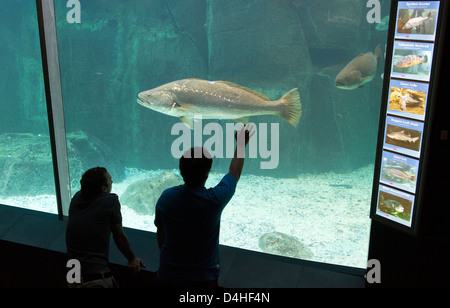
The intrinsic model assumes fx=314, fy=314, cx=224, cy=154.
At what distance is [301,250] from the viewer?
3771mm

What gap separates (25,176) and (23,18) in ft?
11.8

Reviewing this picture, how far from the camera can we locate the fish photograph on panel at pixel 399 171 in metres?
2.30

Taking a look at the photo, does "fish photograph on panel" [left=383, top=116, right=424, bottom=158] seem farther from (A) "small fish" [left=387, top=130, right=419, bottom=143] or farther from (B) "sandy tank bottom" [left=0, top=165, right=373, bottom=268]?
(B) "sandy tank bottom" [left=0, top=165, right=373, bottom=268]

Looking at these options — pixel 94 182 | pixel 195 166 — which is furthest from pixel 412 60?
pixel 94 182

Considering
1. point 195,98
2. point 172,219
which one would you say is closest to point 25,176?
point 195,98

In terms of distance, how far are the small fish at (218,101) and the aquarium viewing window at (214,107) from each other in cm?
1

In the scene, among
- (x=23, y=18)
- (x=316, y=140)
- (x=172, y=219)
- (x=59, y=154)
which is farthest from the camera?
(x=316, y=140)

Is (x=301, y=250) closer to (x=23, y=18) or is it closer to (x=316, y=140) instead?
(x=316, y=140)

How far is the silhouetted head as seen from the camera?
7.00 feet

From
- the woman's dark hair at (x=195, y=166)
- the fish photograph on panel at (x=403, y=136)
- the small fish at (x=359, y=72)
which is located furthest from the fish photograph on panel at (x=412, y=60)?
the small fish at (x=359, y=72)

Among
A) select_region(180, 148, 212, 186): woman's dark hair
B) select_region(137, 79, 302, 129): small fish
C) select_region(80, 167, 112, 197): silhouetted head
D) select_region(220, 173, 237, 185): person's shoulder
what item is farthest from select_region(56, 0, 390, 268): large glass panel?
select_region(180, 148, 212, 186): woman's dark hair

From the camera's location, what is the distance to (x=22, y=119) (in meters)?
6.65

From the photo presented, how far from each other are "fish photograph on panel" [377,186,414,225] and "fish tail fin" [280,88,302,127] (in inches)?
46.4

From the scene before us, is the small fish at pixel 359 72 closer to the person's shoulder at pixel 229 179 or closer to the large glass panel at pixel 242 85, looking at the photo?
the large glass panel at pixel 242 85
